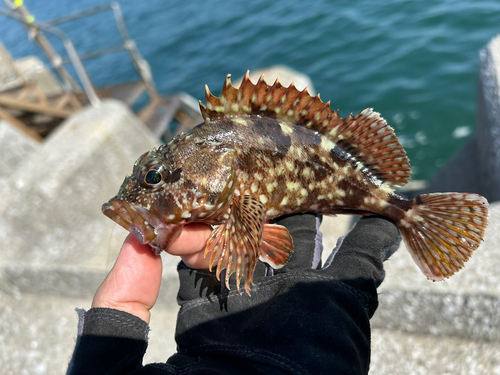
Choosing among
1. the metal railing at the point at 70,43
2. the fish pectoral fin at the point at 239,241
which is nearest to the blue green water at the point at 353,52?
the metal railing at the point at 70,43

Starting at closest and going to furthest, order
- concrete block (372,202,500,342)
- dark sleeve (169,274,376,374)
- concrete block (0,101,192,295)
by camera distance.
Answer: dark sleeve (169,274,376,374) → concrete block (372,202,500,342) → concrete block (0,101,192,295)

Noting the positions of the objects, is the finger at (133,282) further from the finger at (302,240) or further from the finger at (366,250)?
the finger at (366,250)

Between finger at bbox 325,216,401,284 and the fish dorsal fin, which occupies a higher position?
the fish dorsal fin

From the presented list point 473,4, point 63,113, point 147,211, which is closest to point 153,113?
point 63,113

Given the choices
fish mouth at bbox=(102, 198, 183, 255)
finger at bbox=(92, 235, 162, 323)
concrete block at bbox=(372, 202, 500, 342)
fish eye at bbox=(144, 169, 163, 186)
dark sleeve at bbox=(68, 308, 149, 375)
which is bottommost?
concrete block at bbox=(372, 202, 500, 342)

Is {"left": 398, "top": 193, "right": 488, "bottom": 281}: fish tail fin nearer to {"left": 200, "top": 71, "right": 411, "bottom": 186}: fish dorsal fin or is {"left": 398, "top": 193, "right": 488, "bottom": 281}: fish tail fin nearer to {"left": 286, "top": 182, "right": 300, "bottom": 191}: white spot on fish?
→ {"left": 200, "top": 71, "right": 411, "bottom": 186}: fish dorsal fin

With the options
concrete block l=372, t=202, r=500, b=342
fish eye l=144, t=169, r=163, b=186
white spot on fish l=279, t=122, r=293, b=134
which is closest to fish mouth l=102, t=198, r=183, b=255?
fish eye l=144, t=169, r=163, b=186
